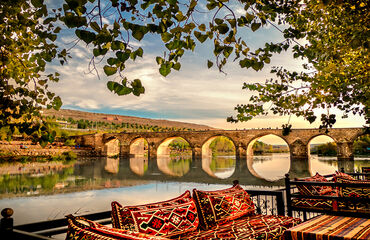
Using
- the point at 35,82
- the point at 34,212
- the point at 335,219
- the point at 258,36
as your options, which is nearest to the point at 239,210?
the point at 335,219

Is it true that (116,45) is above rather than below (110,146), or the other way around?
above

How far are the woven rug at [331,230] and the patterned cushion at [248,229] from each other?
41cm

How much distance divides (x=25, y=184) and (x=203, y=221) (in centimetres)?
996

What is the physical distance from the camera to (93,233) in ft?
4.78

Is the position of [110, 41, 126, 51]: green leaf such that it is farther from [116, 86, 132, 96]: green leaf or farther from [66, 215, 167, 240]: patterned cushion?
[66, 215, 167, 240]: patterned cushion

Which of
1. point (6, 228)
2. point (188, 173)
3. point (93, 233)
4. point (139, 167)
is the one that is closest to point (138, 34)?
point (93, 233)

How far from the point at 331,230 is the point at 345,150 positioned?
100 feet

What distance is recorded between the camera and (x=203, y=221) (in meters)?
2.88

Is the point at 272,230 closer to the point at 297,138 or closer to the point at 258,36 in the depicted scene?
the point at 258,36

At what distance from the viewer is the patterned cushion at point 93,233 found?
1403mm

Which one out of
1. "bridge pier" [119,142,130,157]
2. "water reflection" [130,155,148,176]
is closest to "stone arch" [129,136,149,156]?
"bridge pier" [119,142,130,157]

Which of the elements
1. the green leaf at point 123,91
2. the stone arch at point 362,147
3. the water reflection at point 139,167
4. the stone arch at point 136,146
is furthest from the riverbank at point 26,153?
the stone arch at point 362,147

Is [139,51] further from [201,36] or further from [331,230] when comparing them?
[331,230]

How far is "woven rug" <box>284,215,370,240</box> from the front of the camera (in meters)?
2.11
